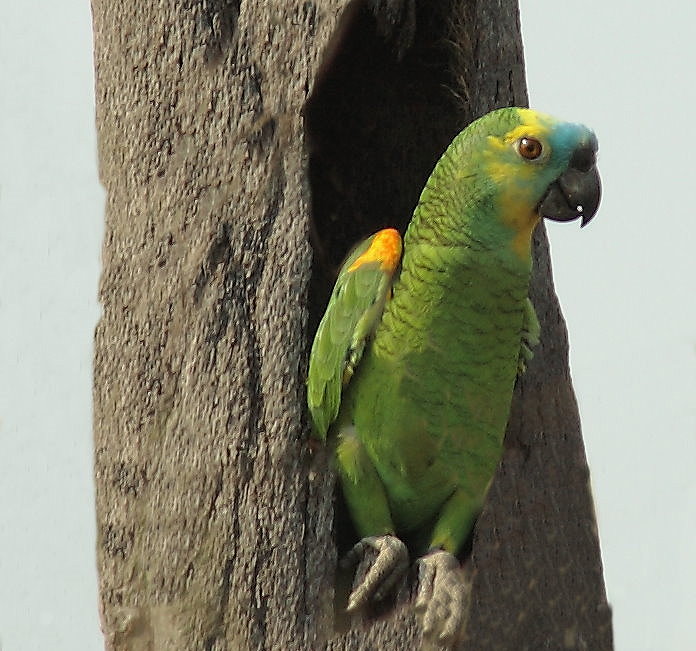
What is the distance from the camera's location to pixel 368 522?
4.85ft

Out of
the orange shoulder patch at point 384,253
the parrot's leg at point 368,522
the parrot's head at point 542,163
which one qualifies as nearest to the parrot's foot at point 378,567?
the parrot's leg at point 368,522

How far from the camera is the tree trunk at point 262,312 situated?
1399 millimetres

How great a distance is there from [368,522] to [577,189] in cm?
51

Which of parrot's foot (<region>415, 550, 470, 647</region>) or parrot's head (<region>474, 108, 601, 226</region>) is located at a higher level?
parrot's head (<region>474, 108, 601, 226</region>)

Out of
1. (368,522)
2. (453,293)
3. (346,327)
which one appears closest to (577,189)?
(453,293)

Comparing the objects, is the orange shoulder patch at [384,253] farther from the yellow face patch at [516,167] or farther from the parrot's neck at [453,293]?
the yellow face patch at [516,167]

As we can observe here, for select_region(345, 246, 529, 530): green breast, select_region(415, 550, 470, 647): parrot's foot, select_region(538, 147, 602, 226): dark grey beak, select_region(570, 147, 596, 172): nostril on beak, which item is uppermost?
select_region(570, 147, 596, 172): nostril on beak

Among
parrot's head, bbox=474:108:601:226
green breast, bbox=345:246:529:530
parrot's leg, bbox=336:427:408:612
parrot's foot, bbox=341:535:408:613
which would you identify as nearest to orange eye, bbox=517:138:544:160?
parrot's head, bbox=474:108:601:226

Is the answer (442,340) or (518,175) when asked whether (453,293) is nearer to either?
(442,340)

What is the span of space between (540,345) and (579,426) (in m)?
0.14

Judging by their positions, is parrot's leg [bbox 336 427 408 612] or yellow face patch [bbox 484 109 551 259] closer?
yellow face patch [bbox 484 109 551 259]

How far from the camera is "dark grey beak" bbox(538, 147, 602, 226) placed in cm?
131

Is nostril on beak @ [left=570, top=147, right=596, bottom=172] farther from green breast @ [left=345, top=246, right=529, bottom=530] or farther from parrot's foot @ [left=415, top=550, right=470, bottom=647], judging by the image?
parrot's foot @ [left=415, top=550, right=470, bottom=647]

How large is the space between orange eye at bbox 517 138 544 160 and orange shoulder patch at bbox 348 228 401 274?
0.70 ft
